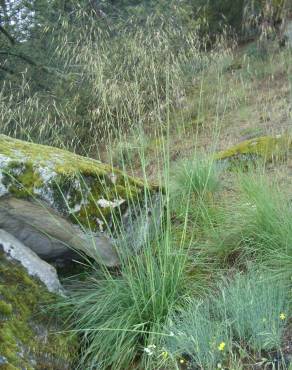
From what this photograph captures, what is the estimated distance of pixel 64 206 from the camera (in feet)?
9.27

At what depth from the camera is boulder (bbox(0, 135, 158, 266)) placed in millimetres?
2801

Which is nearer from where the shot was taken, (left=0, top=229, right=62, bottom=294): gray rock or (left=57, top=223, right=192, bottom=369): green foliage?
(left=57, top=223, right=192, bottom=369): green foliage

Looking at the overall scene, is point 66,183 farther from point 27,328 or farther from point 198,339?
point 198,339

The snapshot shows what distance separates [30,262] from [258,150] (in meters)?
3.00

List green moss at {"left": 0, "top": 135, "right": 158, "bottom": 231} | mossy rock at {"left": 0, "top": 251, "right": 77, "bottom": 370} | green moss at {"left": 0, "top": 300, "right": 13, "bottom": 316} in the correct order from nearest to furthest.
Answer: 1. mossy rock at {"left": 0, "top": 251, "right": 77, "bottom": 370}
2. green moss at {"left": 0, "top": 300, "right": 13, "bottom": 316}
3. green moss at {"left": 0, "top": 135, "right": 158, "bottom": 231}

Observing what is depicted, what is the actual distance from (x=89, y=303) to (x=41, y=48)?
6.24 metres

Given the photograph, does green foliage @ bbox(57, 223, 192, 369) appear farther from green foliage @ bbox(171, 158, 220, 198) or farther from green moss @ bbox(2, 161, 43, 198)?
green foliage @ bbox(171, 158, 220, 198)

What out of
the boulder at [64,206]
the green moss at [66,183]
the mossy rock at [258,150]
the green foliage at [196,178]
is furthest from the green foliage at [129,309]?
the mossy rock at [258,150]

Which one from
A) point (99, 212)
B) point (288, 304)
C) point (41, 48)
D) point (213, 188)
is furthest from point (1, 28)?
point (288, 304)

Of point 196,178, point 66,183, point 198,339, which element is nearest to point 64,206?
point 66,183

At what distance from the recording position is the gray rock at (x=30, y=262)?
8.75 feet

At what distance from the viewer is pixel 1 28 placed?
775 centimetres

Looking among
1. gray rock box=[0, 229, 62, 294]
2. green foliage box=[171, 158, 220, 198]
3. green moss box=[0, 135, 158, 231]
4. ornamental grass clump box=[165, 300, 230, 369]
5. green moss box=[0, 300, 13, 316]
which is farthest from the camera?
green foliage box=[171, 158, 220, 198]

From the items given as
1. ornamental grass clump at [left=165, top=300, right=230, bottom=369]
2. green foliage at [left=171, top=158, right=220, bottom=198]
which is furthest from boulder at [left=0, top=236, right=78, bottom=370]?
green foliage at [left=171, top=158, right=220, bottom=198]
